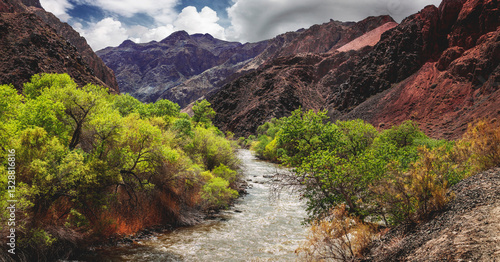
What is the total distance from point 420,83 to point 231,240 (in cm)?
7185

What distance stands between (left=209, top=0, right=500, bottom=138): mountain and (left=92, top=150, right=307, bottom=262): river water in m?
39.2

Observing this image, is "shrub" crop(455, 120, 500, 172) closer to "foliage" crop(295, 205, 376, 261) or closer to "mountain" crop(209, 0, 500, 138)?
"foliage" crop(295, 205, 376, 261)

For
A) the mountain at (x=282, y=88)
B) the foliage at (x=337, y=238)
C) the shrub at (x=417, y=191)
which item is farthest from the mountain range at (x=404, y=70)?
the foliage at (x=337, y=238)

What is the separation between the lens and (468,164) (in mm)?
8180

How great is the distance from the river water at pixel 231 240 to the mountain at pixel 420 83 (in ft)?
129

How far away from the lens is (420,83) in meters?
65.4

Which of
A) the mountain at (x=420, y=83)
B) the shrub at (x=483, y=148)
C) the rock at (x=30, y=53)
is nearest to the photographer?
the shrub at (x=483, y=148)

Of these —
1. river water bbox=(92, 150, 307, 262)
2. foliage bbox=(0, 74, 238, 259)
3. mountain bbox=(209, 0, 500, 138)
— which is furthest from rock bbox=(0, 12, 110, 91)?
mountain bbox=(209, 0, 500, 138)

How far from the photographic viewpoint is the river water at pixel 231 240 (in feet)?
36.6

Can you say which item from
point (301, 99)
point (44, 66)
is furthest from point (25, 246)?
point (301, 99)

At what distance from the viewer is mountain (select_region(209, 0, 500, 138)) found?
47.5 metres

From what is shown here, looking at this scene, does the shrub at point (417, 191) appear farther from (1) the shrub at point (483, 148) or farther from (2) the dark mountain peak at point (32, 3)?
(2) the dark mountain peak at point (32, 3)

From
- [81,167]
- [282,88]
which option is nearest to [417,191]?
[81,167]

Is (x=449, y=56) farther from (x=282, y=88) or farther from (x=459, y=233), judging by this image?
(x=459, y=233)
